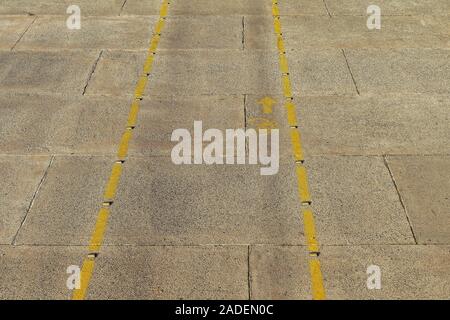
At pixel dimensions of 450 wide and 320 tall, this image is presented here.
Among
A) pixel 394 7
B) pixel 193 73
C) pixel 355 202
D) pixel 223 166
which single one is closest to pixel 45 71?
pixel 193 73

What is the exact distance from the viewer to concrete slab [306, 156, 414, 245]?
7484mm

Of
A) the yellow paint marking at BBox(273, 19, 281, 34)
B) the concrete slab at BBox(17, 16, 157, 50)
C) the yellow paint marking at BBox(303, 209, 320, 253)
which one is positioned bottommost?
the yellow paint marking at BBox(303, 209, 320, 253)

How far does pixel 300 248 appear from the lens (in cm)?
729

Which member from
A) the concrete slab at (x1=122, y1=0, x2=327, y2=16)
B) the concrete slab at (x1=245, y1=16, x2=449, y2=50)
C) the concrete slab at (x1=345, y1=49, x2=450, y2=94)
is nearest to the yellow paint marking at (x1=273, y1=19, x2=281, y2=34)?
the concrete slab at (x1=245, y1=16, x2=449, y2=50)

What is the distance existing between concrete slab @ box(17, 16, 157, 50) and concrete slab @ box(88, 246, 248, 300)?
22.1 ft

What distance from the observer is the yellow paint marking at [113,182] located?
8.24m

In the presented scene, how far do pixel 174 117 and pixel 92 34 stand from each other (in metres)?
4.63

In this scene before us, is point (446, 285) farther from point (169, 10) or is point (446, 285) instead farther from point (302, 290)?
point (169, 10)

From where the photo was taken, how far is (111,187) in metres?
8.41

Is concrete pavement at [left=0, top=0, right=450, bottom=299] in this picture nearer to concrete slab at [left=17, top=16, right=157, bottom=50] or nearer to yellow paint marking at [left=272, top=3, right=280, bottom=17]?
concrete slab at [left=17, top=16, right=157, bottom=50]

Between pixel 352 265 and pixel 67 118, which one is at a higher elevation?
pixel 67 118

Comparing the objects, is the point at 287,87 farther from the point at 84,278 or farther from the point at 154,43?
the point at 84,278
